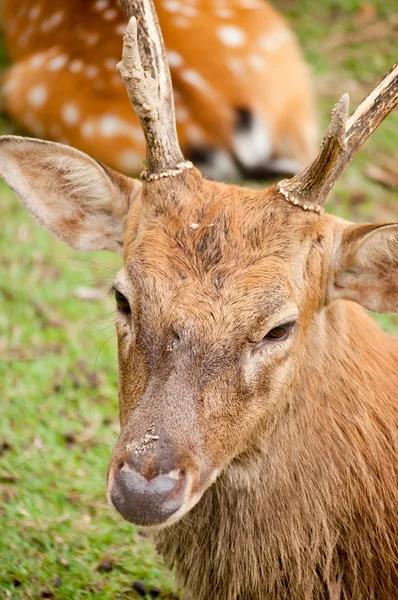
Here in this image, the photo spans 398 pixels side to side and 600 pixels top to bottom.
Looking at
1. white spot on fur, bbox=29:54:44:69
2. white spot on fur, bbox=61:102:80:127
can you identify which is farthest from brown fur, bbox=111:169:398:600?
white spot on fur, bbox=29:54:44:69

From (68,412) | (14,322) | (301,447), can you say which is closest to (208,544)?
(301,447)

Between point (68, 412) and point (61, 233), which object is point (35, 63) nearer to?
point (68, 412)

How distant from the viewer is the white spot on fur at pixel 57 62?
6637 millimetres

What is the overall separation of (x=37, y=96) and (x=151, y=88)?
4.01 meters

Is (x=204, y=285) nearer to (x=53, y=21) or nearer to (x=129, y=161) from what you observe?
(x=129, y=161)

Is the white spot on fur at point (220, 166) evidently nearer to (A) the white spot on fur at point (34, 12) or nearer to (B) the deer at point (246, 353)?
(A) the white spot on fur at point (34, 12)

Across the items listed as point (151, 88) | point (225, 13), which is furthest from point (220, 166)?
point (151, 88)

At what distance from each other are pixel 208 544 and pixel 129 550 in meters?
0.81

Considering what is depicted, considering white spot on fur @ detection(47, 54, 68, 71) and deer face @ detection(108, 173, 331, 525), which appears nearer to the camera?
deer face @ detection(108, 173, 331, 525)

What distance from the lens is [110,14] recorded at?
6648mm

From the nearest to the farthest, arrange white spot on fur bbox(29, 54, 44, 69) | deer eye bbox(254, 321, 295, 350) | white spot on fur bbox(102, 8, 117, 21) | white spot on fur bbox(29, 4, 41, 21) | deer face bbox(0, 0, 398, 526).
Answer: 1. deer face bbox(0, 0, 398, 526)
2. deer eye bbox(254, 321, 295, 350)
3. white spot on fur bbox(102, 8, 117, 21)
4. white spot on fur bbox(29, 54, 44, 69)
5. white spot on fur bbox(29, 4, 41, 21)

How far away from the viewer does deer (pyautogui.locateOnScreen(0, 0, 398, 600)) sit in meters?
2.62

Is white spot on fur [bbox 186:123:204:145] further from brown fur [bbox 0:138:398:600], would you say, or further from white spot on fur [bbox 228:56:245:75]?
brown fur [bbox 0:138:398:600]

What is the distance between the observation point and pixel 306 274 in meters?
2.91
